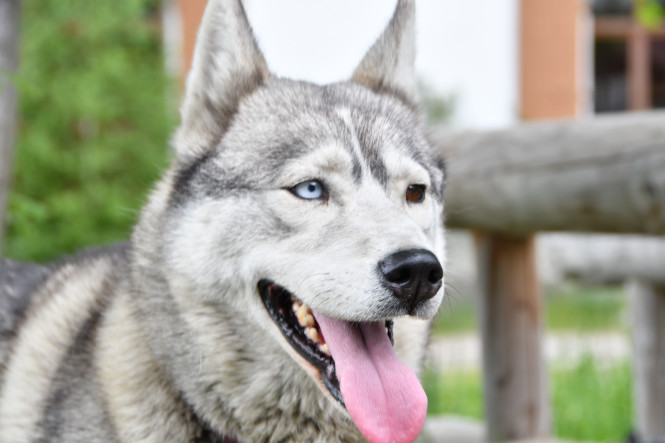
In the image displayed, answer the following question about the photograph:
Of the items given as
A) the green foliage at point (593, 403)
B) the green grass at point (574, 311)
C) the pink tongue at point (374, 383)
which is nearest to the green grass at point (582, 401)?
the green foliage at point (593, 403)

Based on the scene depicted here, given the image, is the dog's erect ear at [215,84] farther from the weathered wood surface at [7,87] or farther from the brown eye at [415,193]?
the weathered wood surface at [7,87]

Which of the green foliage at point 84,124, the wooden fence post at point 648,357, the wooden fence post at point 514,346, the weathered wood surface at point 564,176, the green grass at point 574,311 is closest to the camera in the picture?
the weathered wood surface at point 564,176

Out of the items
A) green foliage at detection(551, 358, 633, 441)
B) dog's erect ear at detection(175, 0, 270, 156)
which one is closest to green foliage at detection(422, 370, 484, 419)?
green foliage at detection(551, 358, 633, 441)

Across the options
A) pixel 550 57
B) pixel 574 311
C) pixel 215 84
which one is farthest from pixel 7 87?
pixel 550 57

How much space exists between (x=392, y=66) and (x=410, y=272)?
112 cm

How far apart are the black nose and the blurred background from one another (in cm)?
50

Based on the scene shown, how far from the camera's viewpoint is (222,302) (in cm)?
231

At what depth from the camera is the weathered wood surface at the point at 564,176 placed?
2674 mm

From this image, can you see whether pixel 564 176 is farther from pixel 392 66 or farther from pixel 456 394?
pixel 456 394

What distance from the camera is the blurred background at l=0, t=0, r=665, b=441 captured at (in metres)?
4.76

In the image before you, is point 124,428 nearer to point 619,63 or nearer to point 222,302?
point 222,302

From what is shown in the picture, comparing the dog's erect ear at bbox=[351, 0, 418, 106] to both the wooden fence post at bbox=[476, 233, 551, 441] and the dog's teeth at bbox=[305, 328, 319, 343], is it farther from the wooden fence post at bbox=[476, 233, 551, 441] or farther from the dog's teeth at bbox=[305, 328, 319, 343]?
the wooden fence post at bbox=[476, 233, 551, 441]

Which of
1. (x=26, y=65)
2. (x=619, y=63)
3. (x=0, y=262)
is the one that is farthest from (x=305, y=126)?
(x=619, y=63)

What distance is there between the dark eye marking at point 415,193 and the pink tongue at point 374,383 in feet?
1.42
